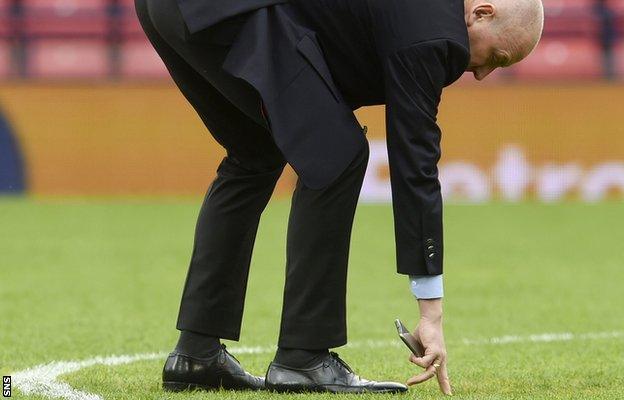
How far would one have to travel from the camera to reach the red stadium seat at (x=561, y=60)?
14219mm

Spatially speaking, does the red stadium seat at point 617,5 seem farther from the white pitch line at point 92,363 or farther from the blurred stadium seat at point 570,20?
the white pitch line at point 92,363

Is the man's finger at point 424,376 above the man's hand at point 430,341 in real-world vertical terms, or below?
below

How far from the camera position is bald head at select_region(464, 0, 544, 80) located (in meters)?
3.22

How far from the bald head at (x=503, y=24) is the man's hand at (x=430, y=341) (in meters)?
0.65

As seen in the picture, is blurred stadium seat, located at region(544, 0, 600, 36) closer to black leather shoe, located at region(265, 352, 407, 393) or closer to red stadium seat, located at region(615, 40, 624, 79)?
Result: red stadium seat, located at region(615, 40, 624, 79)

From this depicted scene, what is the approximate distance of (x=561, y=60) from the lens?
14.5 meters

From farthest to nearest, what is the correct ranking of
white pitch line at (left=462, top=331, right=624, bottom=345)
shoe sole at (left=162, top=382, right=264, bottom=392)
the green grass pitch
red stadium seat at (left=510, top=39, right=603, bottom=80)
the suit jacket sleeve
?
red stadium seat at (left=510, top=39, right=603, bottom=80), white pitch line at (left=462, top=331, right=624, bottom=345), the green grass pitch, shoe sole at (left=162, top=382, right=264, bottom=392), the suit jacket sleeve

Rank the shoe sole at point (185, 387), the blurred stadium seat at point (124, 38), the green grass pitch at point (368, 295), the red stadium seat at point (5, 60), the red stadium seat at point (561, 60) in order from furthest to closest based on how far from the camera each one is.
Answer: the red stadium seat at point (561, 60) → the blurred stadium seat at point (124, 38) → the red stadium seat at point (5, 60) → the green grass pitch at point (368, 295) → the shoe sole at point (185, 387)

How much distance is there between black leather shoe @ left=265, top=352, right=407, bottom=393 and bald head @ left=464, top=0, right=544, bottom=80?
0.91m

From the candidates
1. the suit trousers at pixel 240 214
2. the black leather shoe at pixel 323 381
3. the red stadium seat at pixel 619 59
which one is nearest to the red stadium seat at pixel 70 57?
the red stadium seat at pixel 619 59

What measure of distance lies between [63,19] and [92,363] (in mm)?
10704

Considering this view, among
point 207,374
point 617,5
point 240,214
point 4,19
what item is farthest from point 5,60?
point 207,374

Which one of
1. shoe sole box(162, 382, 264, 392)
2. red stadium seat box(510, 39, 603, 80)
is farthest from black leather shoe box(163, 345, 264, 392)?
red stadium seat box(510, 39, 603, 80)

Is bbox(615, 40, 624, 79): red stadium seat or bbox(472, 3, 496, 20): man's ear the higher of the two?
bbox(472, 3, 496, 20): man's ear
